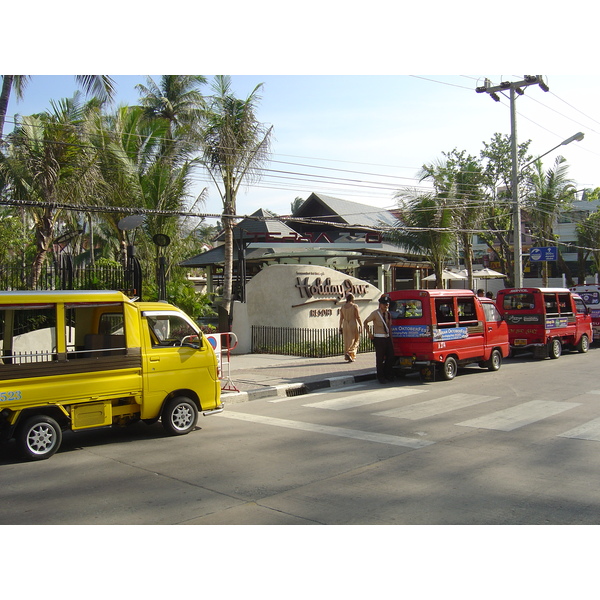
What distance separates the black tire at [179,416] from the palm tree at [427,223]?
16.0 metres

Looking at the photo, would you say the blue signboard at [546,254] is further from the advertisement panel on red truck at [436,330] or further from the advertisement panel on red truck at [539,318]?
the advertisement panel on red truck at [436,330]

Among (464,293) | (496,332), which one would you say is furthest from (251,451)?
(496,332)

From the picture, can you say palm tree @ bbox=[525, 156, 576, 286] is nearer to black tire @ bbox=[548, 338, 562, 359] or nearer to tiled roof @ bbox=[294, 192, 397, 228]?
tiled roof @ bbox=[294, 192, 397, 228]

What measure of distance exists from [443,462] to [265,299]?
1311 cm

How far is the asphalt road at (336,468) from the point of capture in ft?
17.8

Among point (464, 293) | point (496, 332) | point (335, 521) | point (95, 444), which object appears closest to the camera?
point (335, 521)

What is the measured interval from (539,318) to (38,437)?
14.3m


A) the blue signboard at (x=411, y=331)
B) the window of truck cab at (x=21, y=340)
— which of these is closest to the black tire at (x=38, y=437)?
the window of truck cab at (x=21, y=340)

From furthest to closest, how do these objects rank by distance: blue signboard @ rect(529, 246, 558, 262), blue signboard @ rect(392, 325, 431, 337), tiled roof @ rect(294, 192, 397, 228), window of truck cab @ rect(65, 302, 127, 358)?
tiled roof @ rect(294, 192, 397, 228) < blue signboard @ rect(529, 246, 558, 262) < blue signboard @ rect(392, 325, 431, 337) < window of truck cab @ rect(65, 302, 127, 358)

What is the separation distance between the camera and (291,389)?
12.6 meters

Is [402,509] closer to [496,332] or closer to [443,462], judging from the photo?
[443,462]

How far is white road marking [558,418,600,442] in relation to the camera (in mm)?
8102

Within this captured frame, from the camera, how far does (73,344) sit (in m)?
9.14

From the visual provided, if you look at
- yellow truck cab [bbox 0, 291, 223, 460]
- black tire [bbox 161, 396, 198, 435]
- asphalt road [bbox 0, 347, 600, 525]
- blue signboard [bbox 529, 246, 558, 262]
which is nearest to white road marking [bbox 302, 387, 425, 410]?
asphalt road [bbox 0, 347, 600, 525]
